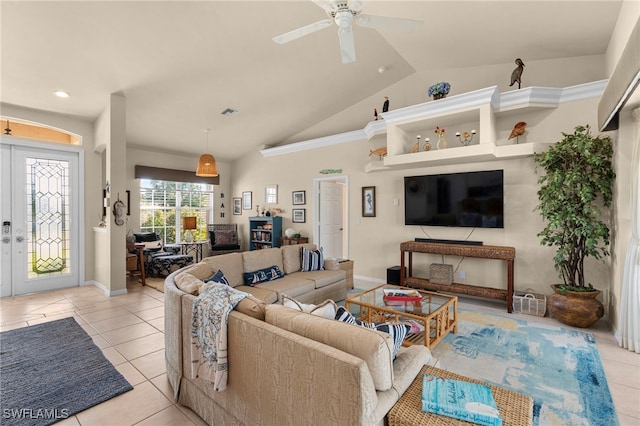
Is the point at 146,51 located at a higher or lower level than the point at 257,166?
higher

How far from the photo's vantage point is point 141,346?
9.84 ft

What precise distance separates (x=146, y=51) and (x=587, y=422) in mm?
5233

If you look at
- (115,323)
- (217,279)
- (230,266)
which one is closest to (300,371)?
(217,279)

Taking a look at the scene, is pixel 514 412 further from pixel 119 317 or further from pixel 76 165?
pixel 76 165

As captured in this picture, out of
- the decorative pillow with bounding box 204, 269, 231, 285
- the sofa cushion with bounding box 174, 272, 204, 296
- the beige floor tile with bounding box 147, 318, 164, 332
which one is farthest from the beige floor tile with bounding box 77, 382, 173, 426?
the beige floor tile with bounding box 147, 318, 164, 332

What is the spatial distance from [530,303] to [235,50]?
4.95m

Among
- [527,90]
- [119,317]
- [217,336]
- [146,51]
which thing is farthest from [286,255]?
[527,90]

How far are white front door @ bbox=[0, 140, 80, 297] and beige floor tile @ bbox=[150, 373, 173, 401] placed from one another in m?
3.97

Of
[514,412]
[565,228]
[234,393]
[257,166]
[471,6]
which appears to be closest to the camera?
[514,412]

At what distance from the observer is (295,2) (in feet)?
11.0

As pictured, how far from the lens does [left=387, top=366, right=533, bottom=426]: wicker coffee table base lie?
4.09ft

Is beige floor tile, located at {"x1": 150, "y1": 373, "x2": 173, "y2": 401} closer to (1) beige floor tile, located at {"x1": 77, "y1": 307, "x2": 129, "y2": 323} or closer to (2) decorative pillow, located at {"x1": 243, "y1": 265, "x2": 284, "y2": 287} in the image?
(2) decorative pillow, located at {"x1": 243, "y1": 265, "x2": 284, "y2": 287}

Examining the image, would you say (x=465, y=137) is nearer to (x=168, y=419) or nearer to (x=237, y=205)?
(x=168, y=419)

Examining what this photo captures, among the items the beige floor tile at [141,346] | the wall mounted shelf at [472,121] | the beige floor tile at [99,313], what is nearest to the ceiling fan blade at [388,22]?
the wall mounted shelf at [472,121]
